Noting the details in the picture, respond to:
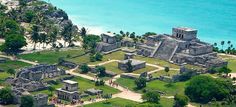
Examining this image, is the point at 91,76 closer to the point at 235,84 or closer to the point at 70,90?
the point at 70,90

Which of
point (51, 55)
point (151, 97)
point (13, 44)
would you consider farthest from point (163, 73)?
point (13, 44)

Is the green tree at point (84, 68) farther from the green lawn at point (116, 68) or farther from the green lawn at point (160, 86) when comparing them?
the green lawn at point (160, 86)

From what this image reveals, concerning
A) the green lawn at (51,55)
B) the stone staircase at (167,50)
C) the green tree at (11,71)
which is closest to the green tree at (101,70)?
the green lawn at (51,55)

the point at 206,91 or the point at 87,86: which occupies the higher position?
the point at 206,91

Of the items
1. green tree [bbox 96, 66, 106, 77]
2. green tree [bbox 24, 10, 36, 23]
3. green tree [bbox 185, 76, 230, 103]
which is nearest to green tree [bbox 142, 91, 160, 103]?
green tree [bbox 185, 76, 230, 103]

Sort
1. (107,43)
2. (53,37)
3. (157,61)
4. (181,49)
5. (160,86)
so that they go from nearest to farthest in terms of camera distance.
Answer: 1. (160,86)
2. (157,61)
3. (181,49)
4. (107,43)
5. (53,37)

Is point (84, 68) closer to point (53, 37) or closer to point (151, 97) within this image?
point (53, 37)

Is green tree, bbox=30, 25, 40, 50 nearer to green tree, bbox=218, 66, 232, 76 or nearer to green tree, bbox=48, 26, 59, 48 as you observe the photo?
green tree, bbox=48, 26, 59, 48
